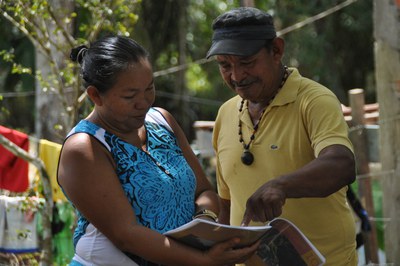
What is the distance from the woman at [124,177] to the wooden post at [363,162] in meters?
3.69

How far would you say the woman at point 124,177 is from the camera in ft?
8.91

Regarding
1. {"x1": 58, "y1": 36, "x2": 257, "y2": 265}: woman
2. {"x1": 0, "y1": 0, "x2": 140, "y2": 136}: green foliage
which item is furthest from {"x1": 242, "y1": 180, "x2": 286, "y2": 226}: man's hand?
{"x1": 0, "y1": 0, "x2": 140, "y2": 136}: green foliage

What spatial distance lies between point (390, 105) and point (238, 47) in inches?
125

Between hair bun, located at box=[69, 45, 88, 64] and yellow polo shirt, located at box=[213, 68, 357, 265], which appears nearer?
hair bun, located at box=[69, 45, 88, 64]

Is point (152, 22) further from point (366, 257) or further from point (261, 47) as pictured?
point (261, 47)

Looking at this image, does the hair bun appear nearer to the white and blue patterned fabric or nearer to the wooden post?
the white and blue patterned fabric

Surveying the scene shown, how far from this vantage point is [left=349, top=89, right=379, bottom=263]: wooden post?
21.1 ft

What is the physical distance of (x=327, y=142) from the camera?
3053mm

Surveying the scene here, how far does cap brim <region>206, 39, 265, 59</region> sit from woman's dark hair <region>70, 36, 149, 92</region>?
1.49 feet

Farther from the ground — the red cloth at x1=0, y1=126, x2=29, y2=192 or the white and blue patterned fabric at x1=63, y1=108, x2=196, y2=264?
the white and blue patterned fabric at x1=63, y1=108, x2=196, y2=264

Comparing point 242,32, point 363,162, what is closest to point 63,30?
point 242,32

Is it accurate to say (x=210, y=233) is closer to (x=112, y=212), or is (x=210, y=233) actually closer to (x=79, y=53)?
(x=112, y=212)

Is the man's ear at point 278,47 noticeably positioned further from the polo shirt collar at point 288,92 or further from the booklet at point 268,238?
the booklet at point 268,238

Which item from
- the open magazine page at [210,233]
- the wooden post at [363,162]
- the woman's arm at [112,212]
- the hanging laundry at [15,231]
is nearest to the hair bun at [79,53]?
the woman's arm at [112,212]
